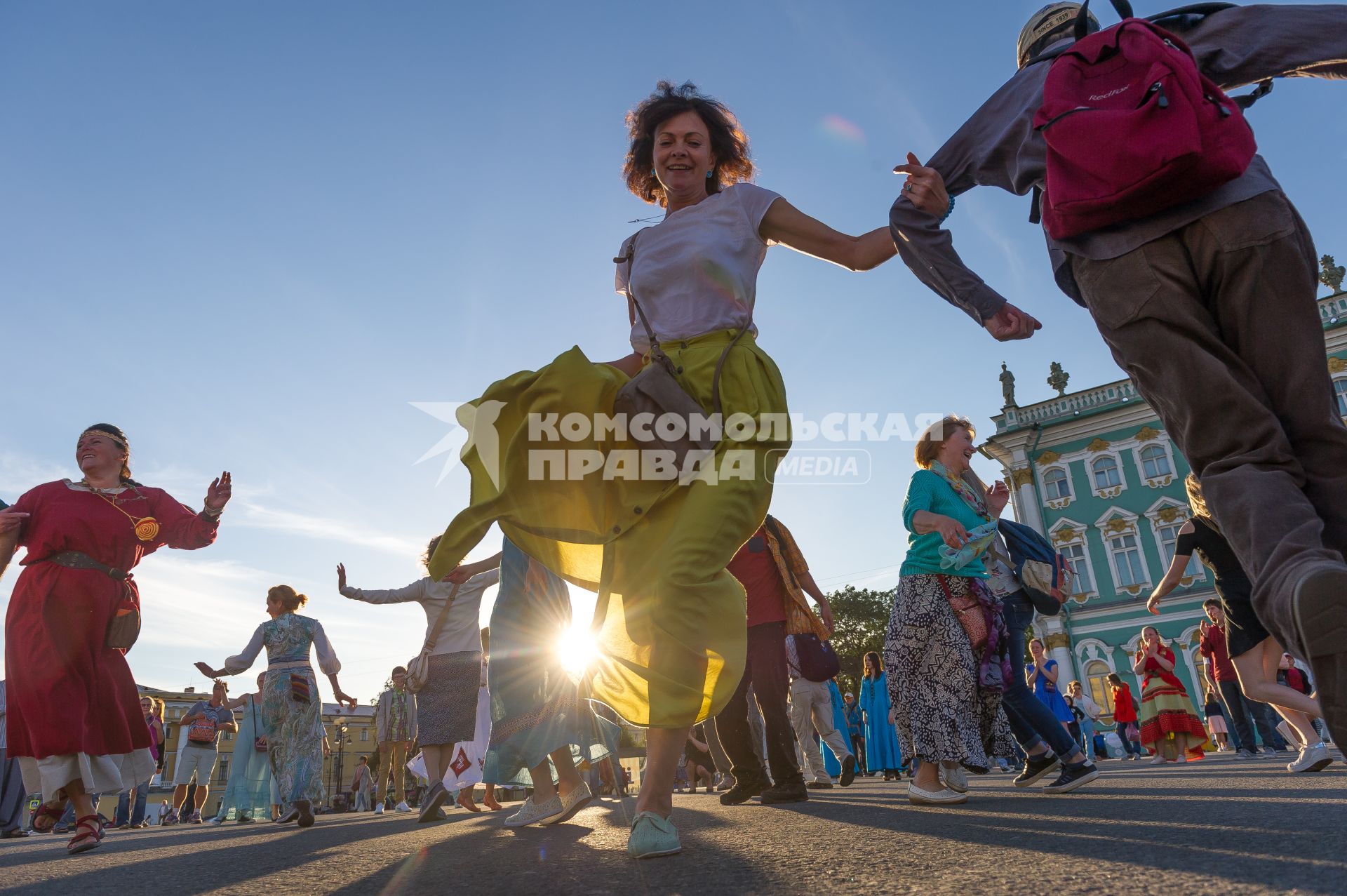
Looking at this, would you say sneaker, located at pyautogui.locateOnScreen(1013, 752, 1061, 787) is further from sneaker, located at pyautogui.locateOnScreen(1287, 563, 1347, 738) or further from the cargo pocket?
sneaker, located at pyautogui.locateOnScreen(1287, 563, 1347, 738)

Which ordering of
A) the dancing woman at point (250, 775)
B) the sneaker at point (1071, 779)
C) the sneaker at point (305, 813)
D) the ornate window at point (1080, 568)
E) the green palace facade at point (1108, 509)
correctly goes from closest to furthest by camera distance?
1. the sneaker at point (1071, 779)
2. the sneaker at point (305, 813)
3. the dancing woman at point (250, 775)
4. the green palace facade at point (1108, 509)
5. the ornate window at point (1080, 568)

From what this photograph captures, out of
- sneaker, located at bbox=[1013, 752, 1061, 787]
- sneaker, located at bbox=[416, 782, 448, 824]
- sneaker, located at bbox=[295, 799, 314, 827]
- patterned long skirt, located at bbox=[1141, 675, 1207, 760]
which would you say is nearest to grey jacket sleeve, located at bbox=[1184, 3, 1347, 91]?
sneaker, located at bbox=[1013, 752, 1061, 787]

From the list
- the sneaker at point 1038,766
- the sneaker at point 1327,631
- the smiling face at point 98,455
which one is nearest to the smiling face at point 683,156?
the sneaker at point 1327,631

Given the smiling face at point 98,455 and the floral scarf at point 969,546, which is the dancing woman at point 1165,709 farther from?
the smiling face at point 98,455

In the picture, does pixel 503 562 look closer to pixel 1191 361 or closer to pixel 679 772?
pixel 1191 361

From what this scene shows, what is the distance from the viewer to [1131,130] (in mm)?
2066

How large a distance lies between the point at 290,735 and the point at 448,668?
2182 mm

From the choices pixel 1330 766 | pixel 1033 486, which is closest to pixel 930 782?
pixel 1330 766

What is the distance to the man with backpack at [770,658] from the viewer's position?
17.2ft

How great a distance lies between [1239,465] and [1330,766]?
5932 millimetres

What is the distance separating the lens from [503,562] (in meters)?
4.82

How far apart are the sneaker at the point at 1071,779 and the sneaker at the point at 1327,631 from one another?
351 cm

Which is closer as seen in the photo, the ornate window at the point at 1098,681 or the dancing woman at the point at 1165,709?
the dancing woman at the point at 1165,709

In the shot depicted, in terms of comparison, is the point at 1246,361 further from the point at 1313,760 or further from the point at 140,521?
the point at 140,521
